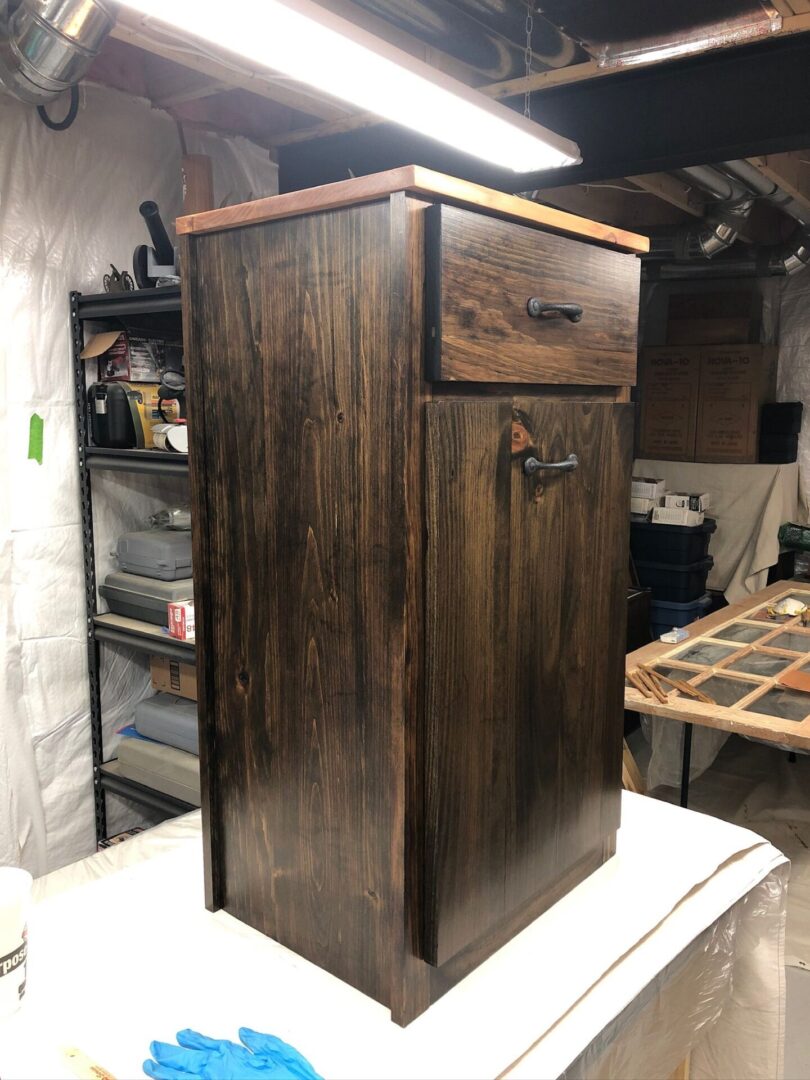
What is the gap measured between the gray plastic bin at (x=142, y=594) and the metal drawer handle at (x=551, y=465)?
1630 mm

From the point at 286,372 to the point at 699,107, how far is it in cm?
200

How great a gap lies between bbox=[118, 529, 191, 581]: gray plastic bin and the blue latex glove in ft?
5.55

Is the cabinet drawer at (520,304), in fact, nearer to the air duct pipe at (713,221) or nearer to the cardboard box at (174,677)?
the cardboard box at (174,677)

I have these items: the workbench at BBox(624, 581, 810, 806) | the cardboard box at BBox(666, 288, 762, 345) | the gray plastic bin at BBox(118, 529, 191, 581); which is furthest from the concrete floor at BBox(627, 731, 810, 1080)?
the cardboard box at BBox(666, 288, 762, 345)

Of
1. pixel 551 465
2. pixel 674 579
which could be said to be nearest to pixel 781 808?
pixel 674 579

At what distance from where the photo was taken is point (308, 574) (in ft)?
2.76

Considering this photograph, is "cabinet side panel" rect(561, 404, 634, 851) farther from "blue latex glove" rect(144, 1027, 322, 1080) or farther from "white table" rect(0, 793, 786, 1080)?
"blue latex glove" rect(144, 1027, 322, 1080)

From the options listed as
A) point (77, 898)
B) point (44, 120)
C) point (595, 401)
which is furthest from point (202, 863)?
point (44, 120)

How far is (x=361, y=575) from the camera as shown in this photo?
79 cm

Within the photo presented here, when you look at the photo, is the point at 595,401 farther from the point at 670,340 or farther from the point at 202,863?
the point at 670,340

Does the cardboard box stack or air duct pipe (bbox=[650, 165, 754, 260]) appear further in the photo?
the cardboard box stack

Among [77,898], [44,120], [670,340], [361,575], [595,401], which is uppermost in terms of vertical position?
[44,120]

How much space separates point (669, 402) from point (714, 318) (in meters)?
0.51

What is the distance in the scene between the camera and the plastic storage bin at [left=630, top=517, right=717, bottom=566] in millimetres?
4254
